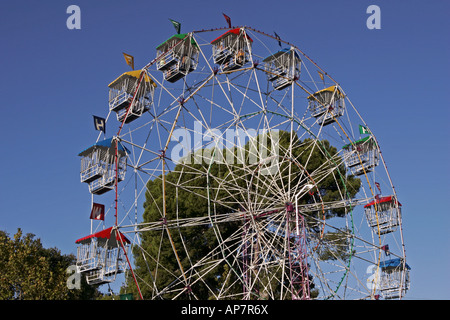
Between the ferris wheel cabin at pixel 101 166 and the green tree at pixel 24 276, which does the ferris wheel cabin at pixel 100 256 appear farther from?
the green tree at pixel 24 276

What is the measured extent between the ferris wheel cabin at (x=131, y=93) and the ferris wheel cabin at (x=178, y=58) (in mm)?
1117

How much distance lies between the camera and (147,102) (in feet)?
94.7

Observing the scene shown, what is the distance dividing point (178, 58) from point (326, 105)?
8.51 metres

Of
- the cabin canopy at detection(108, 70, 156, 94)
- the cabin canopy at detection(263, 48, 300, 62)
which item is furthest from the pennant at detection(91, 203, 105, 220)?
the cabin canopy at detection(263, 48, 300, 62)

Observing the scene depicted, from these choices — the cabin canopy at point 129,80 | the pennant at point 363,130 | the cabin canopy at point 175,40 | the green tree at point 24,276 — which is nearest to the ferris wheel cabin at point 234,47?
the cabin canopy at point 175,40

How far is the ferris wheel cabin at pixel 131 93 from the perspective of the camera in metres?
28.4

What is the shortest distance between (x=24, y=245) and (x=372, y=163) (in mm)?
21294

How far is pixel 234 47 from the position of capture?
1097 inches

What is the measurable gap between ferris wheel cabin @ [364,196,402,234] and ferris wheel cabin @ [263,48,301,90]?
24.6ft

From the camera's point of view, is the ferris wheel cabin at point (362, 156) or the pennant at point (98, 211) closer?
the pennant at point (98, 211)

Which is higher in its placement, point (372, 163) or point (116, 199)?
point (372, 163)

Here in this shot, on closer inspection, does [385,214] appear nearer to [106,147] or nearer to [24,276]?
[106,147]
